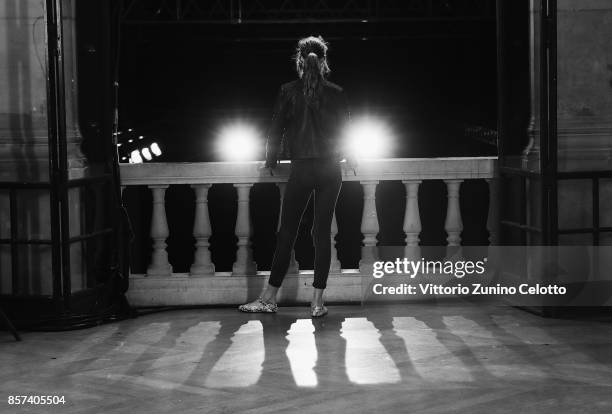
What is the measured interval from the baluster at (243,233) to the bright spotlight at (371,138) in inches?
120

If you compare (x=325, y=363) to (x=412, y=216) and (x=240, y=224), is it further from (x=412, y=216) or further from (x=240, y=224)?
(x=412, y=216)

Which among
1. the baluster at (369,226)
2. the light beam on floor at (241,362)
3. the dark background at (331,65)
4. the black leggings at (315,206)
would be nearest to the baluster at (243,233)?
the black leggings at (315,206)

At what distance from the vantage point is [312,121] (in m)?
8.28

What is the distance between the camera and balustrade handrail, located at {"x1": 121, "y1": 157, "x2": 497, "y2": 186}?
9.08 m

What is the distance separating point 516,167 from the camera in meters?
8.99

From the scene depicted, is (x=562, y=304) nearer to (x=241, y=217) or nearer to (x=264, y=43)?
(x=241, y=217)

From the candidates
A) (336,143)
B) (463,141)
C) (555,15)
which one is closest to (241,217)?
(336,143)

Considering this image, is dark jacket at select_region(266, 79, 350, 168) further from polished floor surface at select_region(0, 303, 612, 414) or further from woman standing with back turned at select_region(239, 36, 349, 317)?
polished floor surface at select_region(0, 303, 612, 414)

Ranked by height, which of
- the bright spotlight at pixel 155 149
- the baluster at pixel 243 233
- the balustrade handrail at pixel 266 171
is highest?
the bright spotlight at pixel 155 149

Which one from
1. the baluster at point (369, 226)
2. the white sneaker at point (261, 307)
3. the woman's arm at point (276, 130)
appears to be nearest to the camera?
the woman's arm at point (276, 130)

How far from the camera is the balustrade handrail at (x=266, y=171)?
9.08 m

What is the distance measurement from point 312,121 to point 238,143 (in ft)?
15.2

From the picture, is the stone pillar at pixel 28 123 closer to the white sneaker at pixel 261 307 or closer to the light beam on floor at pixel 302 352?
the white sneaker at pixel 261 307

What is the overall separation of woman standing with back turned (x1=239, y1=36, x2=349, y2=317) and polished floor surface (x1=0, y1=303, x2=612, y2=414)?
1.95ft
